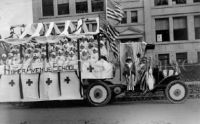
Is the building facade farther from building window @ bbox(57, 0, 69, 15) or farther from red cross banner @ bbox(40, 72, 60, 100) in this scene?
red cross banner @ bbox(40, 72, 60, 100)

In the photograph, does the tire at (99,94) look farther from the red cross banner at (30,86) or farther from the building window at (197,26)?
the building window at (197,26)

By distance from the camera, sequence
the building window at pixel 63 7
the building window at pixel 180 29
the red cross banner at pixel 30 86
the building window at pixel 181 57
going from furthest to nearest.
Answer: the building window at pixel 180 29 < the building window at pixel 63 7 < the building window at pixel 181 57 < the red cross banner at pixel 30 86

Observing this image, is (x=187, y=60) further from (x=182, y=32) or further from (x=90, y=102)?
(x=90, y=102)

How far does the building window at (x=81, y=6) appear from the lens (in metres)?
19.3

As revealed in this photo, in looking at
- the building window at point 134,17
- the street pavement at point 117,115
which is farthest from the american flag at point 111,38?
the building window at point 134,17

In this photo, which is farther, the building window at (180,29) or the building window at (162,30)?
the building window at (180,29)

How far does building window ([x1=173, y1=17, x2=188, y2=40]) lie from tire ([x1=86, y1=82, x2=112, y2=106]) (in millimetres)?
11158

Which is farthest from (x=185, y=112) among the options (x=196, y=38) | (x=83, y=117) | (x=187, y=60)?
(x=196, y=38)

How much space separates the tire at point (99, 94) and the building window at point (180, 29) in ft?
36.6

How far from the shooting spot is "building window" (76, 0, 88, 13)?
19256 millimetres

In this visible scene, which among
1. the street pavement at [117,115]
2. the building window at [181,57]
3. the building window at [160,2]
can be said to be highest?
the building window at [160,2]

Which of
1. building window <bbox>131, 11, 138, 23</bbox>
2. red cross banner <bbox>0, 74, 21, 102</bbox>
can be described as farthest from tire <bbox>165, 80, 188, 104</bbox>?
building window <bbox>131, 11, 138, 23</bbox>

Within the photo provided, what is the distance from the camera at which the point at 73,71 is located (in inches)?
426

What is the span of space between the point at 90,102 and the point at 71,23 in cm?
262
